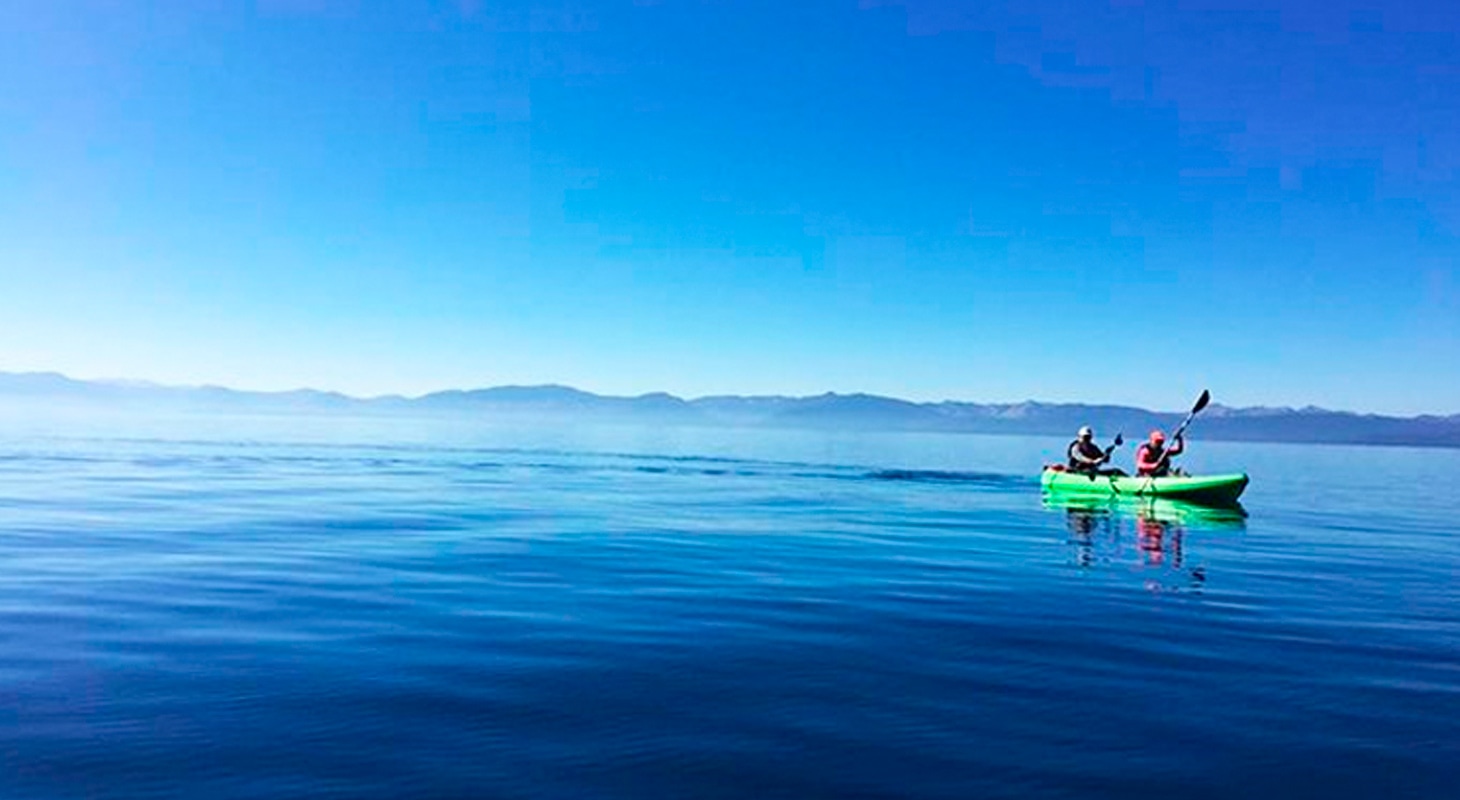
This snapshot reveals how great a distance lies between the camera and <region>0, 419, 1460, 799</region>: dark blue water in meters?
7.30

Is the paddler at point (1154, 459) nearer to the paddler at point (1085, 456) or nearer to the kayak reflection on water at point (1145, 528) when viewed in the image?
the kayak reflection on water at point (1145, 528)

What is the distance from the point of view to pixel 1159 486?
118ft

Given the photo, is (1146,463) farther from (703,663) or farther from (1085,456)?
(703,663)

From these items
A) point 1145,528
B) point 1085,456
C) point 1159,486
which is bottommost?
point 1145,528

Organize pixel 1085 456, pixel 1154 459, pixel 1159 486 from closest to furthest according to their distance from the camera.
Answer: pixel 1159 486
pixel 1154 459
pixel 1085 456

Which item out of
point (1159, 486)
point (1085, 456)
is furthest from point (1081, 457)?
point (1159, 486)

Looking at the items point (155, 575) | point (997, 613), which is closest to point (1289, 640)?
point (997, 613)

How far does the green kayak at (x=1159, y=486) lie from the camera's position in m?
34.8

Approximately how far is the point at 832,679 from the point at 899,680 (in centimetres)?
71

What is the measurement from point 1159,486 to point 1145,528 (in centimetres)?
864

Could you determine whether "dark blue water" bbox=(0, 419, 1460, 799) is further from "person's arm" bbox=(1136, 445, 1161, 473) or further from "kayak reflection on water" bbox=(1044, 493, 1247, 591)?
"person's arm" bbox=(1136, 445, 1161, 473)

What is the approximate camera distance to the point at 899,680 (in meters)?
9.98

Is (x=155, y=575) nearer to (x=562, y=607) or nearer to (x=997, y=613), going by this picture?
(x=562, y=607)

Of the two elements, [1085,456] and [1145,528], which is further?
[1085,456]
